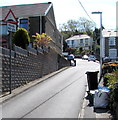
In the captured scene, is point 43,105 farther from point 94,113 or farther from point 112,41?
point 112,41

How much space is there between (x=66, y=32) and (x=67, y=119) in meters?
89.4

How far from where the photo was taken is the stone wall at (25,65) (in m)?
11.4

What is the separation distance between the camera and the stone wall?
1143cm

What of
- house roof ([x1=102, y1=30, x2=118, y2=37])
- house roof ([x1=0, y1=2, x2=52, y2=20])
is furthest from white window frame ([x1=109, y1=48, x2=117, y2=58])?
A: house roof ([x1=0, y1=2, x2=52, y2=20])

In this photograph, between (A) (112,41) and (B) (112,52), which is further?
(A) (112,41)

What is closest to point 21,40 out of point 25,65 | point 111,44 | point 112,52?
point 25,65

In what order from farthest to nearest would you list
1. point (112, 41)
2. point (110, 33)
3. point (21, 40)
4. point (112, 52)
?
point (110, 33) < point (112, 41) < point (112, 52) < point (21, 40)

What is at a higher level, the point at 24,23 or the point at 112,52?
the point at 24,23

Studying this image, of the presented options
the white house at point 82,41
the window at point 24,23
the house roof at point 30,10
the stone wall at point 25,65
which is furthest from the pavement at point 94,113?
the white house at point 82,41

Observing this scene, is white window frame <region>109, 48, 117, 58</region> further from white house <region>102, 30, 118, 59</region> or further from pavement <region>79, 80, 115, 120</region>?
pavement <region>79, 80, 115, 120</region>

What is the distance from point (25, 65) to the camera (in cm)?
1443

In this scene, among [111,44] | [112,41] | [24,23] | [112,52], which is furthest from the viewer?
[111,44]

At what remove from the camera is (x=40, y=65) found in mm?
18016

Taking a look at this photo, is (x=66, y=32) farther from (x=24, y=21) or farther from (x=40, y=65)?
(x=40, y=65)
